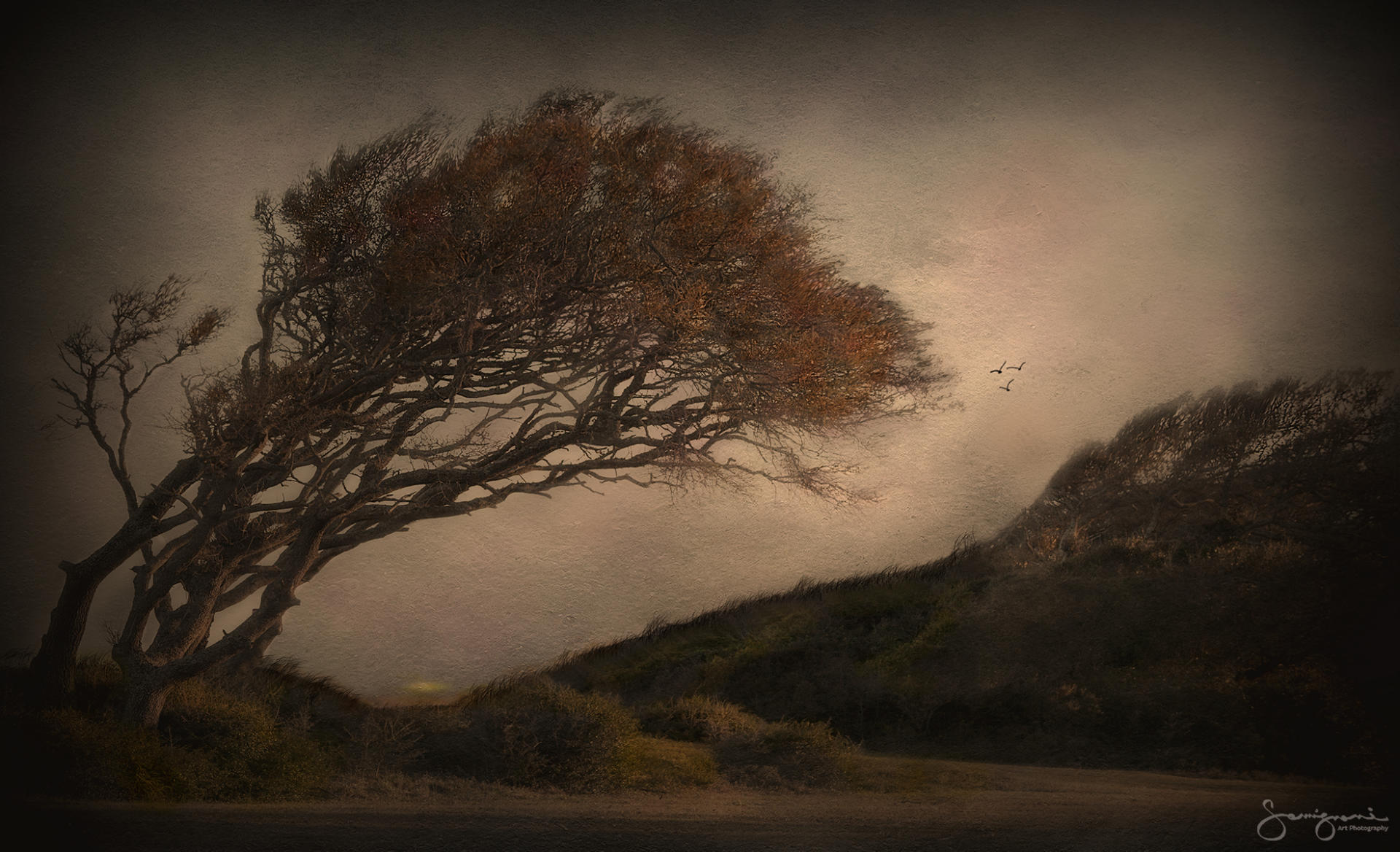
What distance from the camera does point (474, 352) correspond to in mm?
7230

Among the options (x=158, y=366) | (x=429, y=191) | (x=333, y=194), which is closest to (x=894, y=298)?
(x=429, y=191)

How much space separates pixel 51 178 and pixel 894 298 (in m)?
6.76

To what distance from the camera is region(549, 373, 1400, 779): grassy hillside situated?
7.24 metres

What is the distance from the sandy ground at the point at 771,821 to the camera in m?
5.46

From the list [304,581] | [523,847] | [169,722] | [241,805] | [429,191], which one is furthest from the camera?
[304,581]

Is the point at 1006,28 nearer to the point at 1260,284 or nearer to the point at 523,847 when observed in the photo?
the point at 1260,284

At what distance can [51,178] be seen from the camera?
7223 millimetres

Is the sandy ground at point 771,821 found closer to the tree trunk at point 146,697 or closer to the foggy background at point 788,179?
the tree trunk at point 146,697

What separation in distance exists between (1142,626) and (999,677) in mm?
1252

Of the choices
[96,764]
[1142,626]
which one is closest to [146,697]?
[96,764]

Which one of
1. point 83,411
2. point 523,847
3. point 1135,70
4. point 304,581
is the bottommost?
point 523,847

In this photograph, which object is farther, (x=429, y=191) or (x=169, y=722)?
(x=429, y=191)

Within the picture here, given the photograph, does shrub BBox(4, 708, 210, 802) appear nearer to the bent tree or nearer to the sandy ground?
the sandy ground

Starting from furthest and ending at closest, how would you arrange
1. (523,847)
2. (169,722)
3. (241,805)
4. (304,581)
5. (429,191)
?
(304,581)
(429,191)
(169,722)
(241,805)
(523,847)
